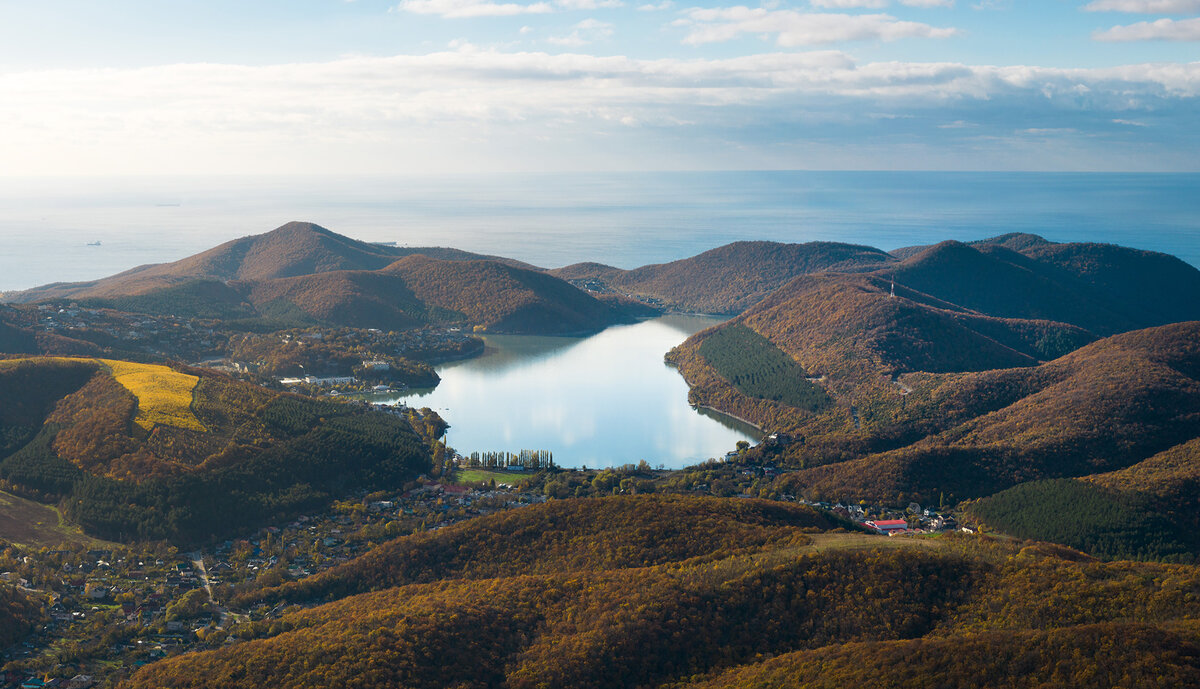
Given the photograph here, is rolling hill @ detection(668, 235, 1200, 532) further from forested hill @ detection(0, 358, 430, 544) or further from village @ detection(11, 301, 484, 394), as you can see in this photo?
village @ detection(11, 301, 484, 394)

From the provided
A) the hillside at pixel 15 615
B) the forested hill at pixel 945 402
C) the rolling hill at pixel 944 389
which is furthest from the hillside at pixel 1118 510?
the hillside at pixel 15 615

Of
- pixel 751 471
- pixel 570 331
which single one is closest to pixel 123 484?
pixel 751 471

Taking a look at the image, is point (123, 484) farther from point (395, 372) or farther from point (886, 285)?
A: point (886, 285)

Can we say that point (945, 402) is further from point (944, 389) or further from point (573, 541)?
point (573, 541)

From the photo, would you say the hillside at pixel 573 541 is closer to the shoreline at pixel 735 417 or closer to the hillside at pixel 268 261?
the shoreline at pixel 735 417

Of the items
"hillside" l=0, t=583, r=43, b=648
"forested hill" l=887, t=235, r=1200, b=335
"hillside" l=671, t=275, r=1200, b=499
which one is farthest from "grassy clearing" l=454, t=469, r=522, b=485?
"forested hill" l=887, t=235, r=1200, b=335
